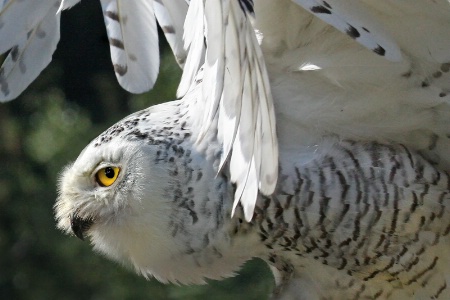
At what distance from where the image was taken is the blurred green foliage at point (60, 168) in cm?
621

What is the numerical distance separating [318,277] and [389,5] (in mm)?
894

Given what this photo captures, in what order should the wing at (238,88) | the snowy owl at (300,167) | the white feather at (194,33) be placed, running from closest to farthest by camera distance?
the wing at (238,88) < the white feather at (194,33) < the snowy owl at (300,167)

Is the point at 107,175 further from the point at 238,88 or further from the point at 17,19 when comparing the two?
the point at 238,88

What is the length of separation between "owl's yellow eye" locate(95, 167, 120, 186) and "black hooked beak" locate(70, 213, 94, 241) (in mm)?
120

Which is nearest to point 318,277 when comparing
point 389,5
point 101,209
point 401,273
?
point 401,273

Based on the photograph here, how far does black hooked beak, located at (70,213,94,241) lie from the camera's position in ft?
10.8

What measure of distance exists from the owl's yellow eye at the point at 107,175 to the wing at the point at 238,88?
52 cm

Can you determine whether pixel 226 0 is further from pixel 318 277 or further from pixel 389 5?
pixel 318 277

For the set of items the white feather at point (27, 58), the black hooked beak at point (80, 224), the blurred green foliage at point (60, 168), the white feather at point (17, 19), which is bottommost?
the blurred green foliage at point (60, 168)

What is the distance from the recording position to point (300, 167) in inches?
124

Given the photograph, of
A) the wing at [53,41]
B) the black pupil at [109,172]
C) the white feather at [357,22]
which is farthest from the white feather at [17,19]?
the white feather at [357,22]

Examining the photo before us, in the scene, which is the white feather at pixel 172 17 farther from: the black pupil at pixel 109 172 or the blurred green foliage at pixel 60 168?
the blurred green foliage at pixel 60 168

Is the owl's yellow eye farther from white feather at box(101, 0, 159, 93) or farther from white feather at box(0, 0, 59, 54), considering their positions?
white feather at box(0, 0, 59, 54)

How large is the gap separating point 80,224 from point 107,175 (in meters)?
0.18
